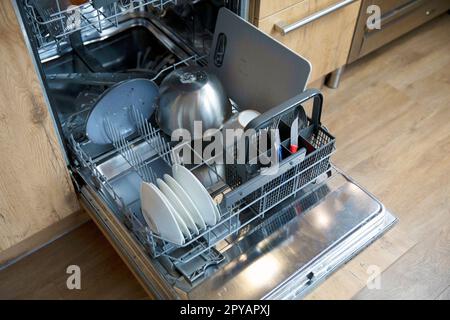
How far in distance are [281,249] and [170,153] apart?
0.35 metres

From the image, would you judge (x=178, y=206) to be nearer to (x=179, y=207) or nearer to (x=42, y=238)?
(x=179, y=207)

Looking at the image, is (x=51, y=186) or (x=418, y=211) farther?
(x=418, y=211)

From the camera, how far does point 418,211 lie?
1.41 meters

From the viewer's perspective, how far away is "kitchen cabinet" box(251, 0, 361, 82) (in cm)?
131

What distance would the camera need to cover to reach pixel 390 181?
1489 mm

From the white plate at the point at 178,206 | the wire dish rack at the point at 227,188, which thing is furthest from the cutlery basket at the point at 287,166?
the white plate at the point at 178,206

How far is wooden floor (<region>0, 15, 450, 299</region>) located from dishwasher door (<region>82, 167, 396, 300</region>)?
0.31 ft

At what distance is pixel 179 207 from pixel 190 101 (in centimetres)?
31

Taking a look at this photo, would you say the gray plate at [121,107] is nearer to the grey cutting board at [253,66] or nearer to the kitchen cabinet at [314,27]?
the grey cutting board at [253,66]

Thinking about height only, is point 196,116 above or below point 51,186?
above

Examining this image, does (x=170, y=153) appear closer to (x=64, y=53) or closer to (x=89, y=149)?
(x=89, y=149)

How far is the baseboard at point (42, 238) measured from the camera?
4.11 ft

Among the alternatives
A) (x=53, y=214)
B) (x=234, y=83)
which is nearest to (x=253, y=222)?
(x=234, y=83)

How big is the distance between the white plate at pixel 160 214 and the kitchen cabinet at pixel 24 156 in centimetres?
26
